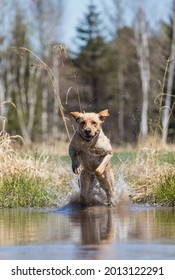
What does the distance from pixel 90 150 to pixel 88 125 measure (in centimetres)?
44

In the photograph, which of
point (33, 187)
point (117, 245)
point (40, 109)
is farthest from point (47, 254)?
point (40, 109)

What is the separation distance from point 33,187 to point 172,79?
1565 inches

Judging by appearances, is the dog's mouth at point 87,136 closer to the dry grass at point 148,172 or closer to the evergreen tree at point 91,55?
the dry grass at point 148,172

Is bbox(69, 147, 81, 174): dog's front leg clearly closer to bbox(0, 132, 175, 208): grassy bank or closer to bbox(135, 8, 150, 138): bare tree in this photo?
bbox(0, 132, 175, 208): grassy bank

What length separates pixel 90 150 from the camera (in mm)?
13531

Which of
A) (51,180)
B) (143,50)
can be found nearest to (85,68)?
(143,50)

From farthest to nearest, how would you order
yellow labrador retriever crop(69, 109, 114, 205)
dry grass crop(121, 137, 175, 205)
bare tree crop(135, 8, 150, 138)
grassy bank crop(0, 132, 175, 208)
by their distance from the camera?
1. bare tree crop(135, 8, 150, 138)
2. dry grass crop(121, 137, 175, 205)
3. grassy bank crop(0, 132, 175, 208)
4. yellow labrador retriever crop(69, 109, 114, 205)

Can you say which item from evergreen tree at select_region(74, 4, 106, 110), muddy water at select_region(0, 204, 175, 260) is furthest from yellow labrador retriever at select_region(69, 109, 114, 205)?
evergreen tree at select_region(74, 4, 106, 110)

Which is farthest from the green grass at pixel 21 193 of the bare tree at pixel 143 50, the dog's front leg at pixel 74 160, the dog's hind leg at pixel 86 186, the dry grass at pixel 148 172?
the bare tree at pixel 143 50

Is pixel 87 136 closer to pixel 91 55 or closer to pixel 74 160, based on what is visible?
pixel 74 160

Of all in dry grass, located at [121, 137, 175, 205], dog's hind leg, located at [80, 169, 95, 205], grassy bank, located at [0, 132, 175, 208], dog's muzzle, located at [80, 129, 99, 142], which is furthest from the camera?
dry grass, located at [121, 137, 175, 205]

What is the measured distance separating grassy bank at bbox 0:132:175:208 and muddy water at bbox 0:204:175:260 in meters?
0.52

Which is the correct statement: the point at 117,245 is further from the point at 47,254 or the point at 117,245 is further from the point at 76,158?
the point at 76,158

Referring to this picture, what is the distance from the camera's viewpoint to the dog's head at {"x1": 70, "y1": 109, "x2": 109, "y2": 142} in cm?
1320
